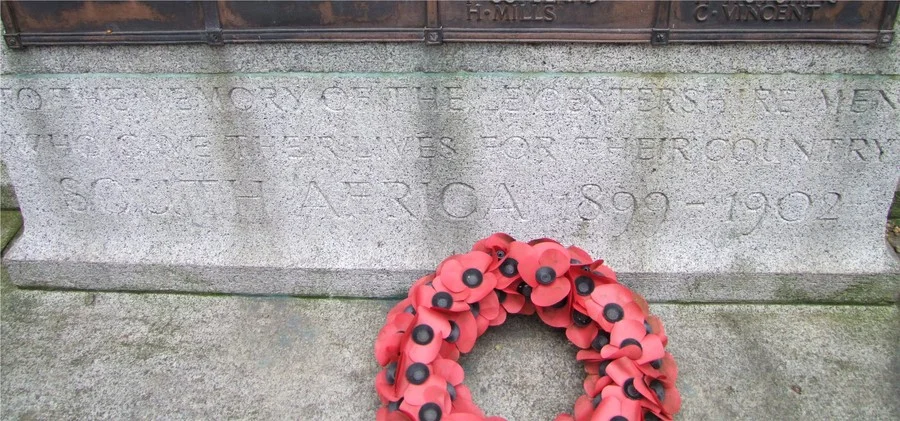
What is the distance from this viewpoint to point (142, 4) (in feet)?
7.54

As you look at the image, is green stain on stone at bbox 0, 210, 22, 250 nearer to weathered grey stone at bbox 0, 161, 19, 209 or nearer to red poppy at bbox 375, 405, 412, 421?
weathered grey stone at bbox 0, 161, 19, 209

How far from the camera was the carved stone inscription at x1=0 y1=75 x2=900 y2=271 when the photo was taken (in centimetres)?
240

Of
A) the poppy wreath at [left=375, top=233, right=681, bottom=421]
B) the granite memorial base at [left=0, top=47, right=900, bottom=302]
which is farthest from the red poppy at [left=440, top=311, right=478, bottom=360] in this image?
the granite memorial base at [left=0, top=47, right=900, bottom=302]

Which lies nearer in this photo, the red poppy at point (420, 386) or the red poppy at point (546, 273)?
the red poppy at point (420, 386)

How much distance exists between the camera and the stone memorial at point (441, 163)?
2361 mm

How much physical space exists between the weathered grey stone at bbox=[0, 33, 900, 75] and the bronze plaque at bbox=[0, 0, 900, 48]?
0.04m

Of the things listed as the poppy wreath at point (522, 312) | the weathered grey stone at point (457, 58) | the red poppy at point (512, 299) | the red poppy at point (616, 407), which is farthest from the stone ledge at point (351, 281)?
the weathered grey stone at point (457, 58)

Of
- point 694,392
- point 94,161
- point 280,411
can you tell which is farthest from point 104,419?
point 694,392

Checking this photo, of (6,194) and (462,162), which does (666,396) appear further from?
(6,194)

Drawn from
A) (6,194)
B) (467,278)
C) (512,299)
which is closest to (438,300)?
(467,278)

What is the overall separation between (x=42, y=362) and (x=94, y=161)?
84 cm

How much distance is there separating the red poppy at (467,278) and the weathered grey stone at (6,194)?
8.61 feet

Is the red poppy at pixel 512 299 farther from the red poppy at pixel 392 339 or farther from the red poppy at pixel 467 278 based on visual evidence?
the red poppy at pixel 392 339

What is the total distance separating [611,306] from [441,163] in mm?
882
